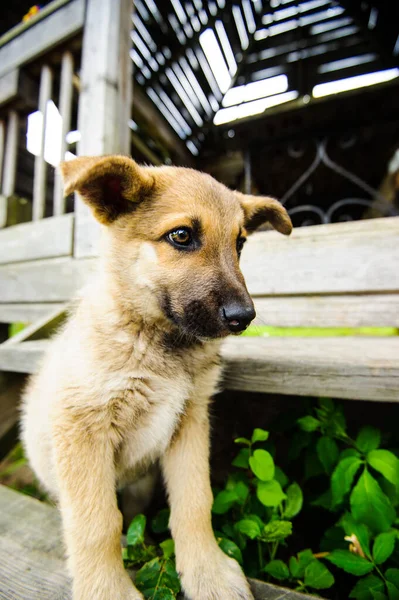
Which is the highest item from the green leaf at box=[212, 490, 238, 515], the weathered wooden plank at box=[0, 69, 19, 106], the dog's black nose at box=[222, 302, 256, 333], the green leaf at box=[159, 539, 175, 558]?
the weathered wooden plank at box=[0, 69, 19, 106]

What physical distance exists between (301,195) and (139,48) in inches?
128

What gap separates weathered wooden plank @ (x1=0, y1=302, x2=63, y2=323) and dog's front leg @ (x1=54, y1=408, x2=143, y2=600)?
2.21 m

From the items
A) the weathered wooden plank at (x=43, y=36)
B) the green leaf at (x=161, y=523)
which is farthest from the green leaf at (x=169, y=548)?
the weathered wooden plank at (x=43, y=36)

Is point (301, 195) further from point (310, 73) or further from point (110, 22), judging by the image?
point (110, 22)

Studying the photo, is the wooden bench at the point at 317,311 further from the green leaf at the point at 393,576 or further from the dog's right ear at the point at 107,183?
the green leaf at the point at 393,576

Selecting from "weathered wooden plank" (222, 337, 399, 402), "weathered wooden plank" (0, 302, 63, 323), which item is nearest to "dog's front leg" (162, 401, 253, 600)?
"weathered wooden plank" (222, 337, 399, 402)

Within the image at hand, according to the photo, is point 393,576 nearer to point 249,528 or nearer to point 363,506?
point 363,506

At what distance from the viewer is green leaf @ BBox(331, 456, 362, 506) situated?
157 cm

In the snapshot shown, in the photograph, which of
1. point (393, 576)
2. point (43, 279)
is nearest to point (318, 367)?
point (393, 576)

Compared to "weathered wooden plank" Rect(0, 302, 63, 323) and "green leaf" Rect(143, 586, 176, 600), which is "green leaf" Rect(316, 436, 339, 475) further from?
Result: "weathered wooden plank" Rect(0, 302, 63, 323)

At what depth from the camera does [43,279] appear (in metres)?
3.48

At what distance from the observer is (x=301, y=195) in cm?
581

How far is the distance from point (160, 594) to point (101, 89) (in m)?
3.69

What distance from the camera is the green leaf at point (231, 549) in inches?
63.4
